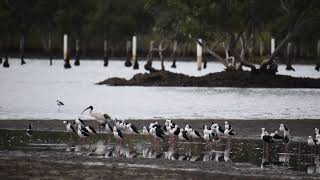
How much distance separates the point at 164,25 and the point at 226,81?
12600 millimetres

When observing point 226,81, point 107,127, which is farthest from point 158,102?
point 107,127

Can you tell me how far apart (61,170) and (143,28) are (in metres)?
112

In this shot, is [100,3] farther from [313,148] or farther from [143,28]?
[313,148]

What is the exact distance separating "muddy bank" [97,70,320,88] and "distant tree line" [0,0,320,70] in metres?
1.50

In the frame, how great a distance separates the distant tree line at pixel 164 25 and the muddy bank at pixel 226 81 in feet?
4.91

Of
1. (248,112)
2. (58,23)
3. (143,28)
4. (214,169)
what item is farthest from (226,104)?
→ (143,28)

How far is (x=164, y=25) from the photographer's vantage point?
66.1 m

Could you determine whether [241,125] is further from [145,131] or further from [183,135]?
[183,135]

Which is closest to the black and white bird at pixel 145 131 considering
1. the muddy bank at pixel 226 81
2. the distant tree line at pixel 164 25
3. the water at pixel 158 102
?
the water at pixel 158 102

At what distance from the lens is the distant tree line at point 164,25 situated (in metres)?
57.3

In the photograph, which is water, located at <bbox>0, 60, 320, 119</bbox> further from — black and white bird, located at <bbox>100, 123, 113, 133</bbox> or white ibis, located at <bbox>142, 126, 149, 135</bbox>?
white ibis, located at <bbox>142, 126, 149, 135</bbox>

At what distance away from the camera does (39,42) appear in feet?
487

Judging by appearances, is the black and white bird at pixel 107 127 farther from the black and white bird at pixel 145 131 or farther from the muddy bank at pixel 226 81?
the muddy bank at pixel 226 81

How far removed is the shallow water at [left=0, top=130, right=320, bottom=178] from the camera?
65.8ft
